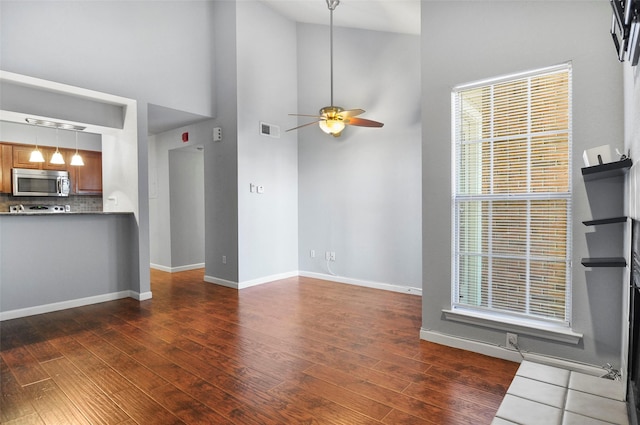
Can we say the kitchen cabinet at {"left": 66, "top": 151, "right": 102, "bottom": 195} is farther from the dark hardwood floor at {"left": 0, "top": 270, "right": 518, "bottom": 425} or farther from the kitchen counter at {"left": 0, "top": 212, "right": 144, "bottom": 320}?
the dark hardwood floor at {"left": 0, "top": 270, "right": 518, "bottom": 425}

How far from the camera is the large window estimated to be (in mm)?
2338

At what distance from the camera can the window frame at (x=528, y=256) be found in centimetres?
229

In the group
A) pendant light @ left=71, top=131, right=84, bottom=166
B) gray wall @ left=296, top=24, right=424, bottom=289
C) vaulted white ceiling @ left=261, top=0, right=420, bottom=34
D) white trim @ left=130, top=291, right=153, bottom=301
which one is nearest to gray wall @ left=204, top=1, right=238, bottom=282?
vaulted white ceiling @ left=261, top=0, right=420, bottom=34

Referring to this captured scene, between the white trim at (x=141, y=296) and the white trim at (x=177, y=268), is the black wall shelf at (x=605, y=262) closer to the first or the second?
the white trim at (x=141, y=296)

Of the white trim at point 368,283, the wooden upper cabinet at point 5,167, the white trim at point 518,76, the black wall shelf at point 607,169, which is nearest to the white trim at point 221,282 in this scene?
the white trim at point 368,283

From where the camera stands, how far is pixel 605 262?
203 centimetres

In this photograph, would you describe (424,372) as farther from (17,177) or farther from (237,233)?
(17,177)

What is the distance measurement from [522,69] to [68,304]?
204 inches

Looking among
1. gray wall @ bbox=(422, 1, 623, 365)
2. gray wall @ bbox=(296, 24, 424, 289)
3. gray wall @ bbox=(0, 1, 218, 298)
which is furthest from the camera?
gray wall @ bbox=(296, 24, 424, 289)

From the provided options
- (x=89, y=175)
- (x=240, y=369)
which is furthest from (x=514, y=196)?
(x=89, y=175)

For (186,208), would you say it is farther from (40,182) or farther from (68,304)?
(68,304)

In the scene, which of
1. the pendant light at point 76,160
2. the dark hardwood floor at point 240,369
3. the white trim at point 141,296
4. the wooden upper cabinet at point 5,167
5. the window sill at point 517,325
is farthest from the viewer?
the pendant light at point 76,160

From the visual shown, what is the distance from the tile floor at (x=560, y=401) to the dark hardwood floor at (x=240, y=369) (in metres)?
0.42

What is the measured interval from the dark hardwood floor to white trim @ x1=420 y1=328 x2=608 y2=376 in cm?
7
